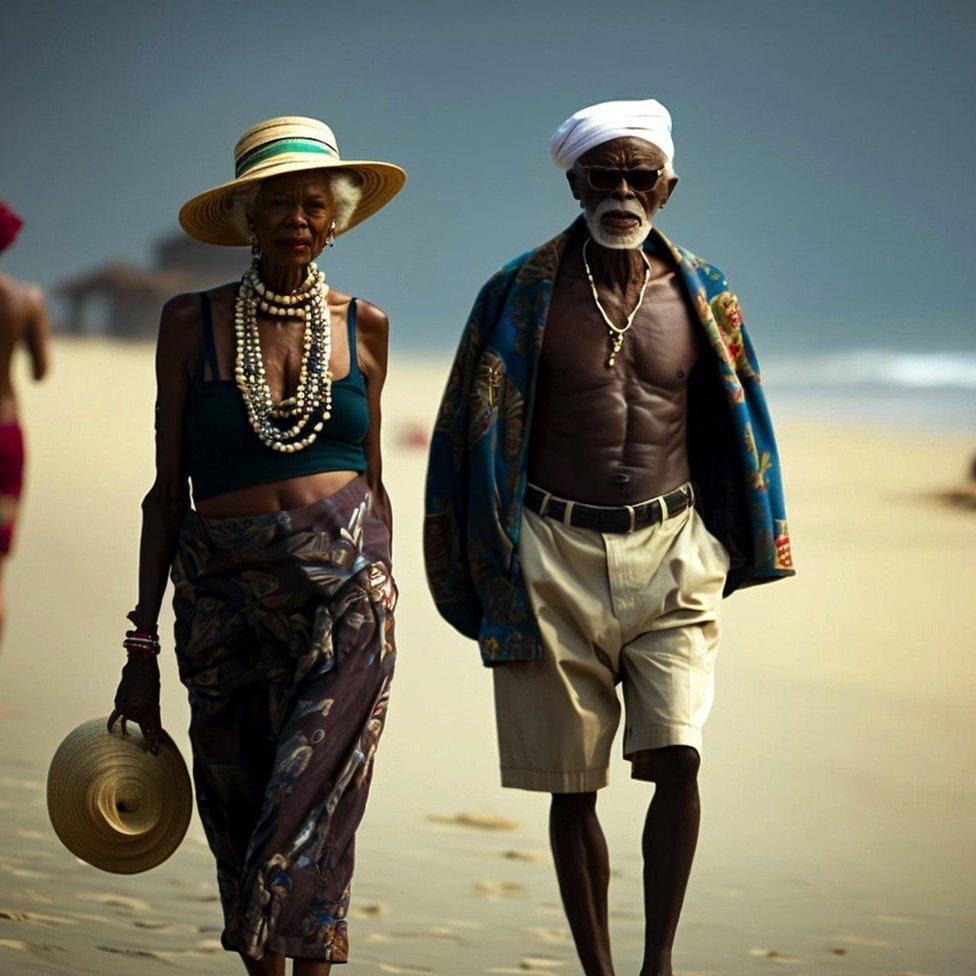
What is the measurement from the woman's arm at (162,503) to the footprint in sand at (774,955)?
8.44ft

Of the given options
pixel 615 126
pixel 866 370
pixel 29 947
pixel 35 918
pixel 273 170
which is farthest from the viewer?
pixel 866 370

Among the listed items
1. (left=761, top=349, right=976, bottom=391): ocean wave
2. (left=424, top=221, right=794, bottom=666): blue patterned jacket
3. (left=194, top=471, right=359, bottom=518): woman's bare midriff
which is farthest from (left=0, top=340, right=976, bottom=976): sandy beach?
(left=194, top=471, right=359, bottom=518): woman's bare midriff

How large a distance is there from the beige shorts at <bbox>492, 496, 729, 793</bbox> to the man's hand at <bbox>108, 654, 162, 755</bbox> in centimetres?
84

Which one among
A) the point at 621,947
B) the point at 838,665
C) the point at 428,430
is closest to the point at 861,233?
the point at 428,430

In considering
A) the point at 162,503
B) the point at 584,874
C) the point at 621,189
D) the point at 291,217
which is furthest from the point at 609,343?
the point at 584,874

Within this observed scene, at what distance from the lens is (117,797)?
556 centimetres

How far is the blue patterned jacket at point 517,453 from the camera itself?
5773mm

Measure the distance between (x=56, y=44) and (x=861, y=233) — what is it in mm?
5778

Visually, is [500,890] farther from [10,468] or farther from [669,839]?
[669,839]

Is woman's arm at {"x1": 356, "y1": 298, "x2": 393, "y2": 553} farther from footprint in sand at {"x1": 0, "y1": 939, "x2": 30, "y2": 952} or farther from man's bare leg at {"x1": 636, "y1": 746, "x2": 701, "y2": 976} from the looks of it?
footprint in sand at {"x1": 0, "y1": 939, "x2": 30, "y2": 952}

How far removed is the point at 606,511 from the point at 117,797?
133 centimetres

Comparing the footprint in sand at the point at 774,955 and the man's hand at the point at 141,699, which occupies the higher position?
the man's hand at the point at 141,699

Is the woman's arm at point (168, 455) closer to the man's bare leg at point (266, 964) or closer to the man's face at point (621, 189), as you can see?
the man's bare leg at point (266, 964)

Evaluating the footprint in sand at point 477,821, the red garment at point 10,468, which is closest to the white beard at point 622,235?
the red garment at point 10,468
